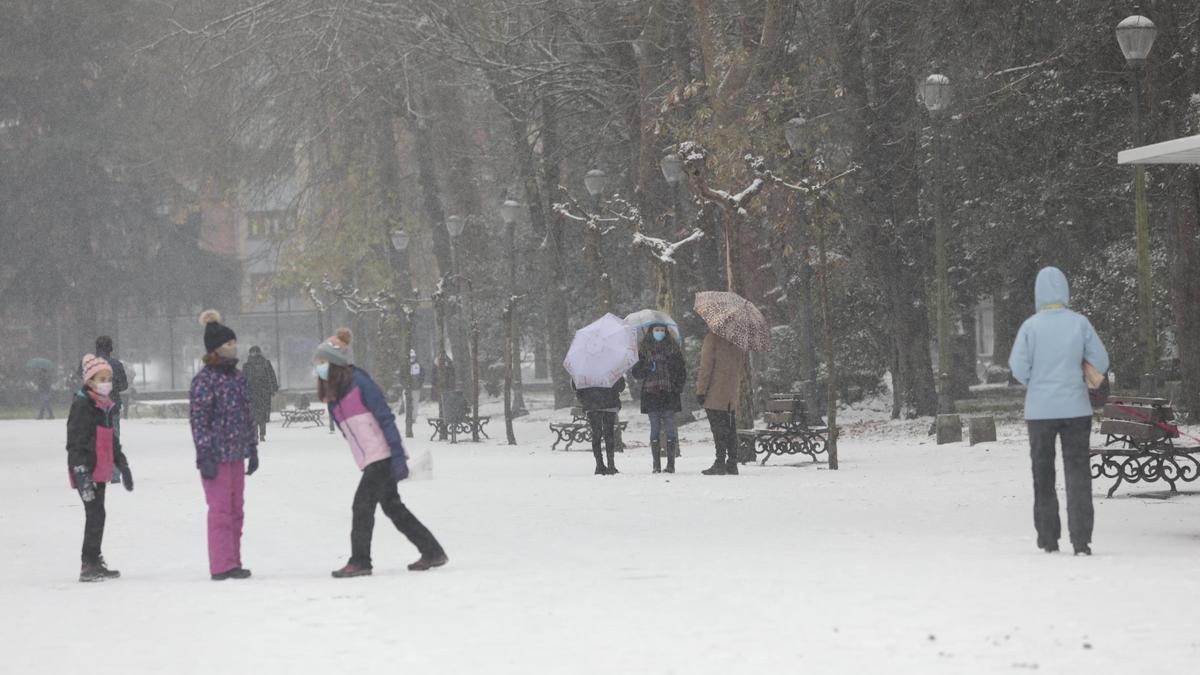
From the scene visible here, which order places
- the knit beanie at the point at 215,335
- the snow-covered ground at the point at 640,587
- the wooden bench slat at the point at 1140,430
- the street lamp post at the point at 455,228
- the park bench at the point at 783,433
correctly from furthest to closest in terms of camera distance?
the street lamp post at the point at 455,228
the park bench at the point at 783,433
the wooden bench slat at the point at 1140,430
the knit beanie at the point at 215,335
the snow-covered ground at the point at 640,587

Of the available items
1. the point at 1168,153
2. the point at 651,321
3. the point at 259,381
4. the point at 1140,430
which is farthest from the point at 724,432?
the point at 259,381

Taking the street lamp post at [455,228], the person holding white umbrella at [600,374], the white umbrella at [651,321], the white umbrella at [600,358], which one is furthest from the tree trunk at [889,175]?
the street lamp post at [455,228]

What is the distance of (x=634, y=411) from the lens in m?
42.6

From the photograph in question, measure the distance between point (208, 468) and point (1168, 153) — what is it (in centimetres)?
678

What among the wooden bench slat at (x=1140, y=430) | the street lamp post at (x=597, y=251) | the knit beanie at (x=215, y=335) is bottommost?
the wooden bench slat at (x=1140, y=430)

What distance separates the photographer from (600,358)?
2273 centimetres

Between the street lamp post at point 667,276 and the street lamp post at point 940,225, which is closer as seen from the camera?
the street lamp post at point 940,225

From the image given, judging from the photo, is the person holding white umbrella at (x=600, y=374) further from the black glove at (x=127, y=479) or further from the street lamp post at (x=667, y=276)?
the black glove at (x=127, y=479)

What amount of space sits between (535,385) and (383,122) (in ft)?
79.0

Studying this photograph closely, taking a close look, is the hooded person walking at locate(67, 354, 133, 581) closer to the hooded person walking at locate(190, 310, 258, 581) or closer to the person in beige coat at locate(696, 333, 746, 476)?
the hooded person walking at locate(190, 310, 258, 581)

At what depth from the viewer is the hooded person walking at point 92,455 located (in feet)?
41.8

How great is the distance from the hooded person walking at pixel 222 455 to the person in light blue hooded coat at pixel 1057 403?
4900 millimetres

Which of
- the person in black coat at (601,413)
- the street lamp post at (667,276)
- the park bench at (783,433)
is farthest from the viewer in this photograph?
the street lamp post at (667,276)

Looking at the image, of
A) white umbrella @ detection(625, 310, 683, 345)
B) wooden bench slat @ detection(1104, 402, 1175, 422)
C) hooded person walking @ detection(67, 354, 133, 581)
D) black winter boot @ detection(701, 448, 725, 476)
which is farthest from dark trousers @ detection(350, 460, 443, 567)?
white umbrella @ detection(625, 310, 683, 345)
